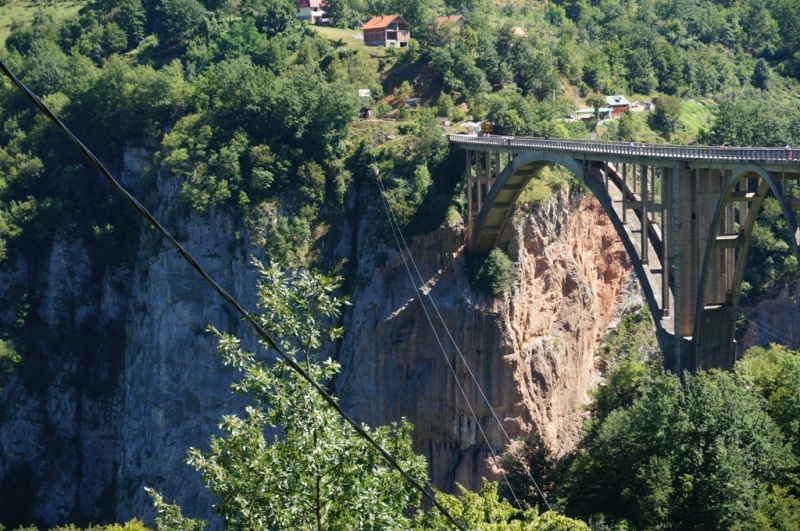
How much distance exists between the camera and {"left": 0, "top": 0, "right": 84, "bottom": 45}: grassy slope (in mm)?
112875

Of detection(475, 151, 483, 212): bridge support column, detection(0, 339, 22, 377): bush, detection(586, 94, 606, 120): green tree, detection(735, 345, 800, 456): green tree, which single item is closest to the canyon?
detection(0, 339, 22, 377): bush

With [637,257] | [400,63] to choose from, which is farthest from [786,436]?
[400,63]

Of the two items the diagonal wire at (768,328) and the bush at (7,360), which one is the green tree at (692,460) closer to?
the diagonal wire at (768,328)

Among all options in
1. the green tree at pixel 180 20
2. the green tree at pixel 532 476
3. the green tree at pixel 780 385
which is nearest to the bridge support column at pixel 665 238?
the green tree at pixel 780 385

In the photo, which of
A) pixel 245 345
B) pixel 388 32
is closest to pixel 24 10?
pixel 388 32

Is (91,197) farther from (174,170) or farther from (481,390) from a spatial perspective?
(481,390)

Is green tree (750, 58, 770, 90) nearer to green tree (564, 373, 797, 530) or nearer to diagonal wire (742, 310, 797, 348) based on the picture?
diagonal wire (742, 310, 797, 348)

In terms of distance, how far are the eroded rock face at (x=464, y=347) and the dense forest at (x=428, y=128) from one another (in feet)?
7.36

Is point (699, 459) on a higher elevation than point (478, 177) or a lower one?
lower

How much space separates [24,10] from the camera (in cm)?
11781

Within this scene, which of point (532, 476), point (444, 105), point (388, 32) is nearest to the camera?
point (532, 476)

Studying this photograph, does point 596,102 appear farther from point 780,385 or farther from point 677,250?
point 780,385

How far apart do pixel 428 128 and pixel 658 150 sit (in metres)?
22.7

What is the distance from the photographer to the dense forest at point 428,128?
41344mm
